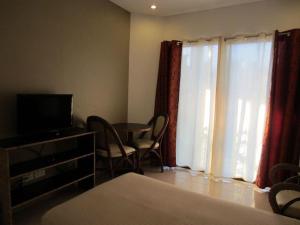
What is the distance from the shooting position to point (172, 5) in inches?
130

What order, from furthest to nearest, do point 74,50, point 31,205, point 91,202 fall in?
point 74,50, point 31,205, point 91,202

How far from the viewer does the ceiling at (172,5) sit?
3.14 metres

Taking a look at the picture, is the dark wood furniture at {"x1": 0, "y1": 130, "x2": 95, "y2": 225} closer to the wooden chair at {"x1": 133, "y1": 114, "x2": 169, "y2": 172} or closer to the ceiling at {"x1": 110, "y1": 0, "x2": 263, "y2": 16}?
the wooden chair at {"x1": 133, "y1": 114, "x2": 169, "y2": 172}

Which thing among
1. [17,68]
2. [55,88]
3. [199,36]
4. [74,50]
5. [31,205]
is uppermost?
[199,36]

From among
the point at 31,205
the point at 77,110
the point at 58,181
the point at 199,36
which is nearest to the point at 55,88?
the point at 77,110

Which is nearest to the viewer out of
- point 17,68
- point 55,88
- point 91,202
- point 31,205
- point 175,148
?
point 91,202

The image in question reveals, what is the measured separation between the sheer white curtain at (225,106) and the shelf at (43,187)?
5.73 feet

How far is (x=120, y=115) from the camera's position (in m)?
3.73

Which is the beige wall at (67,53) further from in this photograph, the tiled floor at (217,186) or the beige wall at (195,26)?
the tiled floor at (217,186)

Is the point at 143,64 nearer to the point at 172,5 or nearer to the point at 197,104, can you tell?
the point at 172,5

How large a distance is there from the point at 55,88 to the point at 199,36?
230 cm

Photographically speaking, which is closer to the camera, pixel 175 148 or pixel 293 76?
pixel 293 76

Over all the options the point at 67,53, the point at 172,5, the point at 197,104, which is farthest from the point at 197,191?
the point at 172,5

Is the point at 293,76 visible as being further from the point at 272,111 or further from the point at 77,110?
the point at 77,110
